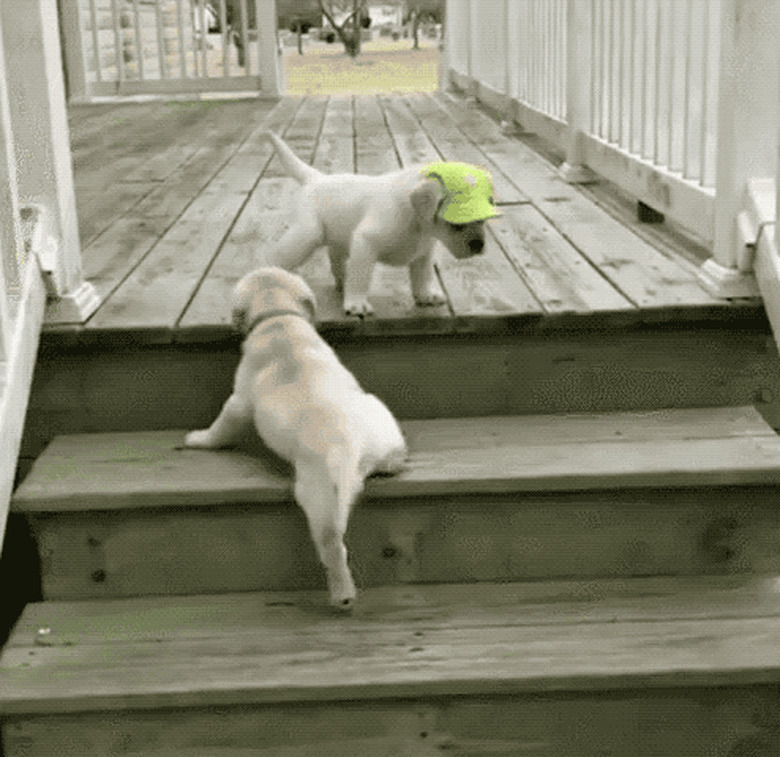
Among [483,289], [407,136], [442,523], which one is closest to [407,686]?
[442,523]

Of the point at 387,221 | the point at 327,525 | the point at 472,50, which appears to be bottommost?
the point at 327,525

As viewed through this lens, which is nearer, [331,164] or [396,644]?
[396,644]

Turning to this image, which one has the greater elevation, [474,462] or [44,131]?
[44,131]

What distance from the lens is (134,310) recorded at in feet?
6.45

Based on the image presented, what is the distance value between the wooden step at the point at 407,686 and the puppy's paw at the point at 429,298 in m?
0.59

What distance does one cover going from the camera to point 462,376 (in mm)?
1899

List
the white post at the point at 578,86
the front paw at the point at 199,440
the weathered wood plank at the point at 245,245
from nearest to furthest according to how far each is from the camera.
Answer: the front paw at the point at 199,440, the weathered wood plank at the point at 245,245, the white post at the point at 578,86

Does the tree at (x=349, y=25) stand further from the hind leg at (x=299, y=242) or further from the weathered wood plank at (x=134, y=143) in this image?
the hind leg at (x=299, y=242)

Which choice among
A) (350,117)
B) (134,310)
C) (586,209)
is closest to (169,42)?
(350,117)

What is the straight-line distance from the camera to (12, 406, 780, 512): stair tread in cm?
164

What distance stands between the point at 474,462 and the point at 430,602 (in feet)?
0.71

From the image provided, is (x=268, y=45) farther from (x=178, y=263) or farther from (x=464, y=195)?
(x=464, y=195)

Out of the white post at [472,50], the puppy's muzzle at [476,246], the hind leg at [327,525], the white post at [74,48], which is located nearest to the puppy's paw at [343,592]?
the hind leg at [327,525]

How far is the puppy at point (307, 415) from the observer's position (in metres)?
1.51
